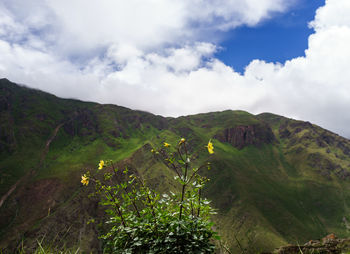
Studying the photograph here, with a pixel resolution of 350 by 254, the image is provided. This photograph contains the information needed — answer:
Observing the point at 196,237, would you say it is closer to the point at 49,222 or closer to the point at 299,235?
the point at 49,222

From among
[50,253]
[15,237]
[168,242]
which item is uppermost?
[168,242]

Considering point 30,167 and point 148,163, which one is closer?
point 30,167

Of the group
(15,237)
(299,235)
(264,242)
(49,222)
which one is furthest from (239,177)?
(15,237)

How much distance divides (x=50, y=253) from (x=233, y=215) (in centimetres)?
16090

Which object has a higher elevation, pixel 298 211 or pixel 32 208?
pixel 298 211

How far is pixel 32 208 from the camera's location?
405 ft

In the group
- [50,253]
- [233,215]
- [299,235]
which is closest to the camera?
[50,253]

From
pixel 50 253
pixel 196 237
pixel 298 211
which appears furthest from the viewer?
pixel 298 211

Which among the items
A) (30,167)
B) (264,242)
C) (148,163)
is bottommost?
(264,242)

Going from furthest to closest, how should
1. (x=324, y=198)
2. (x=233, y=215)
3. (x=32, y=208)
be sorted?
1. (x=324, y=198)
2. (x=233, y=215)
3. (x=32, y=208)

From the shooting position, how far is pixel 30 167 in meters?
155

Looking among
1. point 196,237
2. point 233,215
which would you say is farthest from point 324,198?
point 196,237

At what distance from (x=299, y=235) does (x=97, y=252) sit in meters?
123

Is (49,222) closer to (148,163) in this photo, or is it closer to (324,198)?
(148,163)
